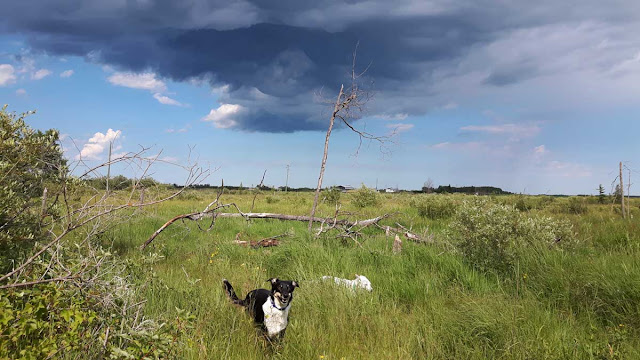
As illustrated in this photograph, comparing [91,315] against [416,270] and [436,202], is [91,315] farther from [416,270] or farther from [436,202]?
[436,202]

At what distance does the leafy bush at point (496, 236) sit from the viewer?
7684 mm

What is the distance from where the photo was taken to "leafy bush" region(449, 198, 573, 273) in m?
7.68

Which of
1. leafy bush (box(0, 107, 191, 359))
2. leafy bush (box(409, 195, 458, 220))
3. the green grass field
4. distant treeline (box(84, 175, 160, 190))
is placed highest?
distant treeline (box(84, 175, 160, 190))

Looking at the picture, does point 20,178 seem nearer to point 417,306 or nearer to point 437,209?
point 417,306

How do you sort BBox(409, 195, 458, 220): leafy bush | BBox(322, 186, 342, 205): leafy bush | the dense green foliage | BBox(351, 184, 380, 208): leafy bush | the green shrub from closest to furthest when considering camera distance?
the dense green foliage → BBox(409, 195, 458, 220): leafy bush → BBox(351, 184, 380, 208): leafy bush → the green shrub → BBox(322, 186, 342, 205): leafy bush

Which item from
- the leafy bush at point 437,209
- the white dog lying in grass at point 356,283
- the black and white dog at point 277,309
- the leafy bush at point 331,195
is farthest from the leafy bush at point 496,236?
the leafy bush at point 331,195

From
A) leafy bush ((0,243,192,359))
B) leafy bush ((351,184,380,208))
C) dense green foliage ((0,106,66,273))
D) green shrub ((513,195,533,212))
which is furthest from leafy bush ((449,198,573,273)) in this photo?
green shrub ((513,195,533,212))

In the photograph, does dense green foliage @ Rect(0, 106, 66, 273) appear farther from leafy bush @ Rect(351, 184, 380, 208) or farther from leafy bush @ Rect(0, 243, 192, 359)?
leafy bush @ Rect(351, 184, 380, 208)

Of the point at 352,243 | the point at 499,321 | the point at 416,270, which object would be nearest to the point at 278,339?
the point at 499,321

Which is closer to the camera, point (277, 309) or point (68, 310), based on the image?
point (68, 310)

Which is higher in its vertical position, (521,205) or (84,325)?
(521,205)

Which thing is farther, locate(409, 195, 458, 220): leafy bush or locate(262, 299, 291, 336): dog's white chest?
locate(409, 195, 458, 220): leafy bush

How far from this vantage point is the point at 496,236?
8430mm

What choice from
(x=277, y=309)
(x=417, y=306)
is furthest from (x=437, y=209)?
(x=277, y=309)
